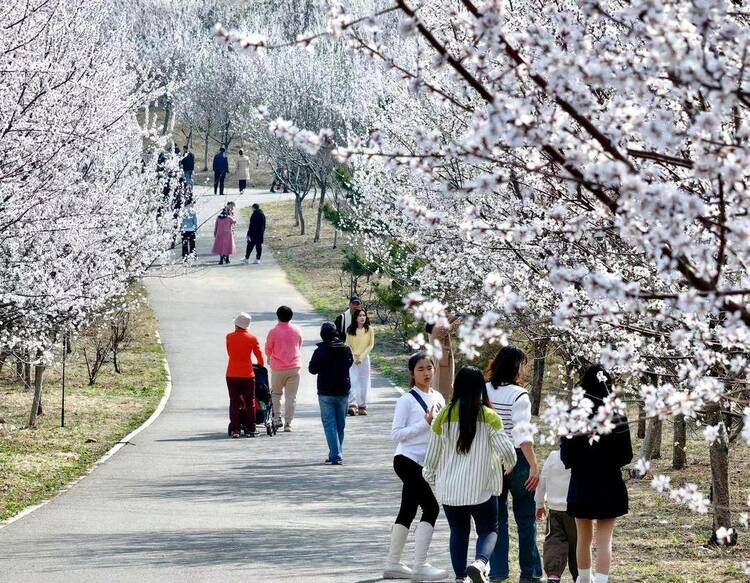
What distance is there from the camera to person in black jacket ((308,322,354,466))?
49.6 feet

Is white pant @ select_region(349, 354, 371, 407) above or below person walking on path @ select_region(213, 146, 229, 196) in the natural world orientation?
below

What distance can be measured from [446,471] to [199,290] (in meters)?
25.2

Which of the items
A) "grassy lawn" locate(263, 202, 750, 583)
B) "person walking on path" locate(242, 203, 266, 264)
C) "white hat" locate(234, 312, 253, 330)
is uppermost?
"person walking on path" locate(242, 203, 266, 264)

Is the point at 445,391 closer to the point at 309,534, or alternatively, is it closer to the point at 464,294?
the point at 464,294

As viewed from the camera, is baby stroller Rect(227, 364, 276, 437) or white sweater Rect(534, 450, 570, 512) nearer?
white sweater Rect(534, 450, 570, 512)

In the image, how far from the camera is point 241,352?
17.0 meters

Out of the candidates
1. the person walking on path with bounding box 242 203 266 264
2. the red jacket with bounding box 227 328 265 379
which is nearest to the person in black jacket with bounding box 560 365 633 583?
the red jacket with bounding box 227 328 265 379

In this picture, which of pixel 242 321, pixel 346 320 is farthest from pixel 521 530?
pixel 346 320

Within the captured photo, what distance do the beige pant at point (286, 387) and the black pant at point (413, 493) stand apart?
321 inches

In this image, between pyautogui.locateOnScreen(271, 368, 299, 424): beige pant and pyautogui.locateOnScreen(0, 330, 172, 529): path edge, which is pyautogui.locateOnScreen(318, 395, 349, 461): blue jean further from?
pyautogui.locateOnScreen(0, 330, 172, 529): path edge

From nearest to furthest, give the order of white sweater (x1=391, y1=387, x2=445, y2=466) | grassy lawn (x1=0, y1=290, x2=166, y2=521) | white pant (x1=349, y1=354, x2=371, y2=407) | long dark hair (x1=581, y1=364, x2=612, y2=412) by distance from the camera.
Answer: long dark hair (x1=581, y1=364, x2=612, y2=412) < white sweater (x1=391, y1=387, x2=445, y2=466) < grassy lawn (x1=0, y1=290, x2=166, y2=521) < white pant (x1=349, y1=354, x2=371, y2=407)

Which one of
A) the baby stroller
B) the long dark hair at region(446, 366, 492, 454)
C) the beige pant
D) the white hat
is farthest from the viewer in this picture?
the beige pant

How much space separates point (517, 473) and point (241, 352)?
7888mm

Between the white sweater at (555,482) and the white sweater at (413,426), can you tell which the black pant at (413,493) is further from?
the white sweater at (555,482)
